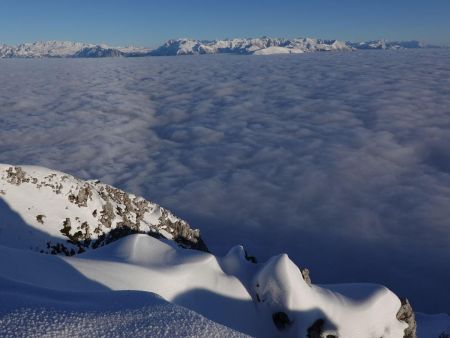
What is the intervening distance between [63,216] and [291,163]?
22.5 meters

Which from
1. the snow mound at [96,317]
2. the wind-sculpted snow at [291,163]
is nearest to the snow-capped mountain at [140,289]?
the snow mound at [96,317]

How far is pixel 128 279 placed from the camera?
7.28 metres

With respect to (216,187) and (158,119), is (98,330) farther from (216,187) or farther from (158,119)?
(158,119)

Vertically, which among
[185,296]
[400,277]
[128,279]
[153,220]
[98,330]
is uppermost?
[98,330]

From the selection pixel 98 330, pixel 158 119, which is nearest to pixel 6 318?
pixel 98 330

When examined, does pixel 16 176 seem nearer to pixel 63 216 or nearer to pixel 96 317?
pixel 63 216

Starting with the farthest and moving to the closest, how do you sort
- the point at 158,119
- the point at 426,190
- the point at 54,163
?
1. the point at 158,119
2. the point at 54,163
3. the point at 426,190

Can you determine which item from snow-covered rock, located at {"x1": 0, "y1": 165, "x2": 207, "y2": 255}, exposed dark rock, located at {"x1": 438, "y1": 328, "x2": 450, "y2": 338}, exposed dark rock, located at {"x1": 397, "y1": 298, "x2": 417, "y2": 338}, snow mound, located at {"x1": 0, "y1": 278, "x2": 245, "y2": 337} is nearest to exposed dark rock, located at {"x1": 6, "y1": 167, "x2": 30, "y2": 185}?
snow-covered rock, located at {"x1": 0, "y1": 165, "x2": 207, "y2": 255}

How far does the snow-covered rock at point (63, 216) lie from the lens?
39.0 ft

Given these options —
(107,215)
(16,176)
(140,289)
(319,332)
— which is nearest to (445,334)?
(319,332)

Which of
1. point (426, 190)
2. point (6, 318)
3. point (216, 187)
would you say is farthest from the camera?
point (216, 187)

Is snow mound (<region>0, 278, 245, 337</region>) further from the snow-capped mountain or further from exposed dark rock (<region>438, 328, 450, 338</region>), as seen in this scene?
exposed dark rock (<region>438, 328, 450, 338</region>)

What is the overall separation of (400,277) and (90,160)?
26.7 m

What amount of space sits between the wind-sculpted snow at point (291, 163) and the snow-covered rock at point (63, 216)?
7131 millimetres
